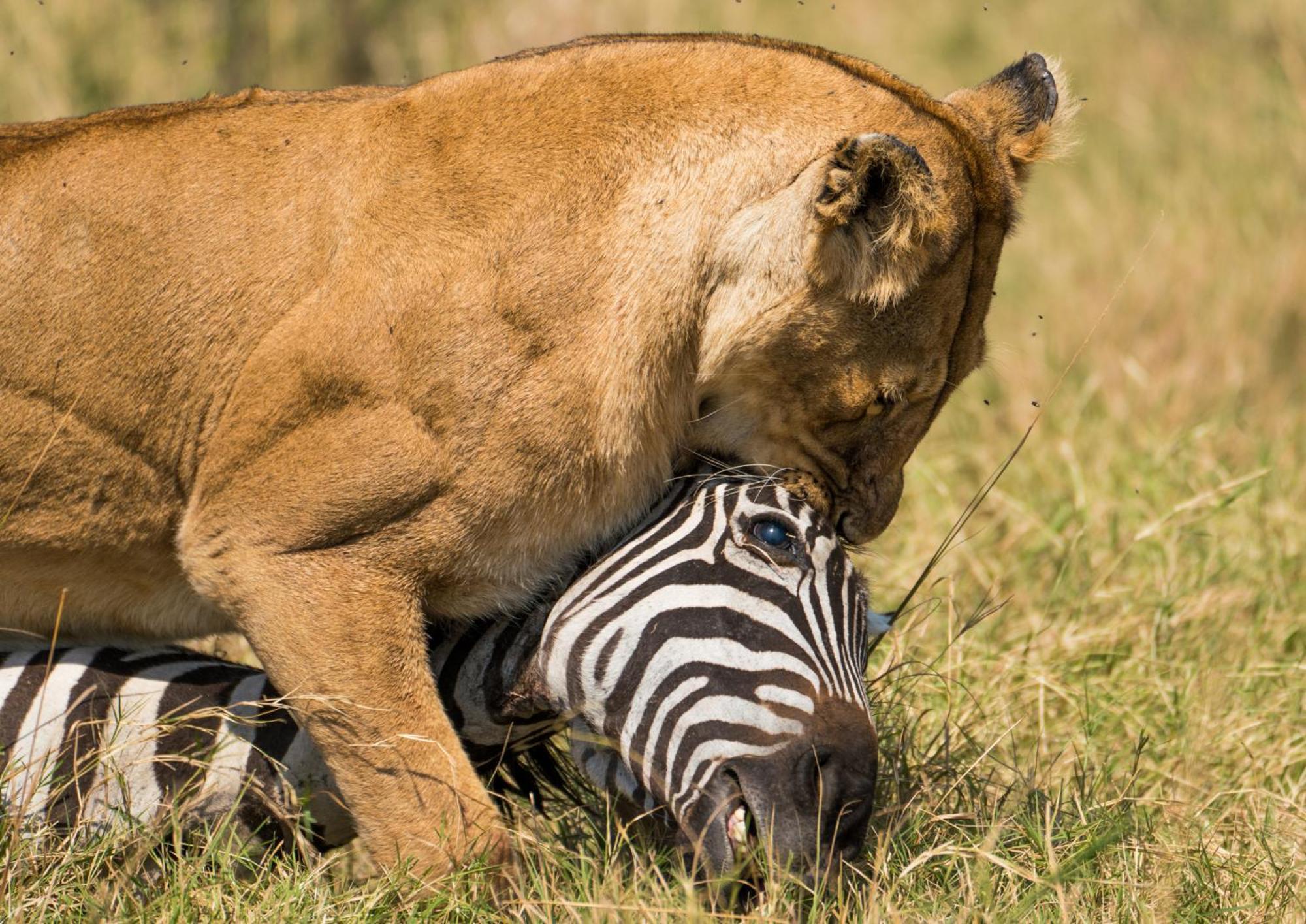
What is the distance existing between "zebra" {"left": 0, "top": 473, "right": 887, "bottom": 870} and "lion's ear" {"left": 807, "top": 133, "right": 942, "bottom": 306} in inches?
20.0

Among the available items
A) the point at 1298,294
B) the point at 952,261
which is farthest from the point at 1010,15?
the point at 952,261

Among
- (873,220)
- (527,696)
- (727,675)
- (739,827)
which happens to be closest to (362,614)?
(527,696)

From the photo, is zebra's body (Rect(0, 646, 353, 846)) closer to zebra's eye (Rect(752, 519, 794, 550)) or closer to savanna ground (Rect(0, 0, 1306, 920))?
savanna ground (Rect(0, 0, 1306, 920))

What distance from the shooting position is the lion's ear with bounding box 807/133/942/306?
130 inches

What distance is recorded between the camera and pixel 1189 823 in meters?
3.93

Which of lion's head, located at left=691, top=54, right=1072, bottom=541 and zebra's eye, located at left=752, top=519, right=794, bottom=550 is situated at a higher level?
lion's head, located at left=691, top=54, right=1072, bottom=541

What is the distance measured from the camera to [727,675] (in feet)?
10.7

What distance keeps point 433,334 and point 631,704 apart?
2.89 ft

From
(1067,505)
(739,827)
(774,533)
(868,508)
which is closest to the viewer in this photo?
(739,827)

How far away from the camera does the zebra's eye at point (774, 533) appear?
3445 millimetres

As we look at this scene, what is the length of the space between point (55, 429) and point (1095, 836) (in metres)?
2.53

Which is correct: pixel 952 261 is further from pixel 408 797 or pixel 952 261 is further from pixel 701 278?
pixel 408 797

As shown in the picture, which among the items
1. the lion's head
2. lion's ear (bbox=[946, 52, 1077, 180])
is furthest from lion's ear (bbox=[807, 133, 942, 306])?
lion's ear (bbox=[946, 52, 1077, 180])

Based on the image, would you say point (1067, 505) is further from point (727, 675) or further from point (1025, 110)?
point (727, 675)
